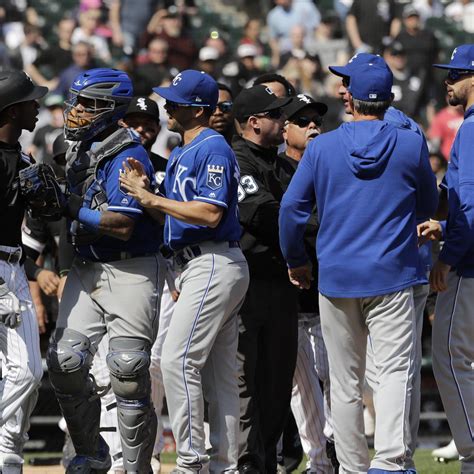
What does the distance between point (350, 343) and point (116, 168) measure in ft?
5.28

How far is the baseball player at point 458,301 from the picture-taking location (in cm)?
624

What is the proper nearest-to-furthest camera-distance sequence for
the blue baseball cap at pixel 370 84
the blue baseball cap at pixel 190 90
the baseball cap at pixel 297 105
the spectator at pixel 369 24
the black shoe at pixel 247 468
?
the blue baseball cap at pixel 370 84
the blue baseball cap at pixel 190 90
the black shoe at pixel 247 468
the baseball cap at pixel 297 105
the spectator at pixel 369 24

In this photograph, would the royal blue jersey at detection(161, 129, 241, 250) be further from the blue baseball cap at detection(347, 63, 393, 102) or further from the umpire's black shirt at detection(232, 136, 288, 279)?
the blue baseball cap at detection(347, 63, 393, 102)

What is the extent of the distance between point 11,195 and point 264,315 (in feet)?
5.81

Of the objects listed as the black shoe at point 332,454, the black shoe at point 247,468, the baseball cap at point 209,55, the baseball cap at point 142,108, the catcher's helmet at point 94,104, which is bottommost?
the black shoe at point 332,454

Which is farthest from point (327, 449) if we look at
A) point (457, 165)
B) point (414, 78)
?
point (414, 78)

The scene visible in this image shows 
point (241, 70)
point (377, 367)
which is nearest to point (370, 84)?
point (377, 367)

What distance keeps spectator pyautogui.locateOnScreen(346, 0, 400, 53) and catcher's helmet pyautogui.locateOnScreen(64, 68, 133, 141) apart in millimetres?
9878

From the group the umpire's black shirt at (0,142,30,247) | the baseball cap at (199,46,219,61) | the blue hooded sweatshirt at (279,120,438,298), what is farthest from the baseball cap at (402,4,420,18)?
the umpire's black shirt at (0,142,30,247)

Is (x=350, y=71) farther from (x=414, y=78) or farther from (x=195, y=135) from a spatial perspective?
(x=414, y=78)

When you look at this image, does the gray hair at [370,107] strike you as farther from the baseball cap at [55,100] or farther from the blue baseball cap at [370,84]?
the baseball cap at [55,100]

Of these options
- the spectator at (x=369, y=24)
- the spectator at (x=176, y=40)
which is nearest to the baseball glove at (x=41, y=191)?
the spectator at (x=176, y=40)

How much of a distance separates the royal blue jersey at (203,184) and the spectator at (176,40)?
896 cm

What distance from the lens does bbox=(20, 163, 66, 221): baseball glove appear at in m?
6.17
